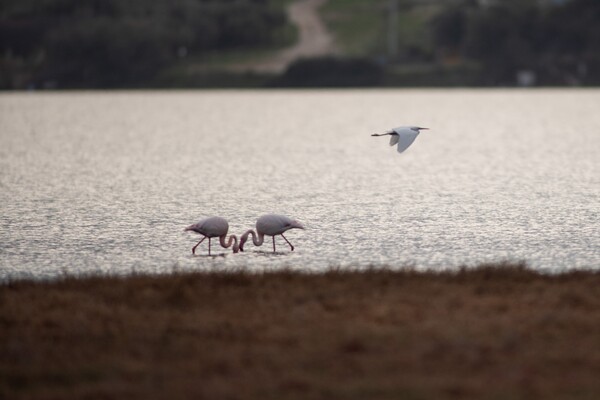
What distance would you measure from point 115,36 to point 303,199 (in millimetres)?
139748

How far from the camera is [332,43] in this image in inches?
7293

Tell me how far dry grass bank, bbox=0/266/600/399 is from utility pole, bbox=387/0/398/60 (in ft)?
519

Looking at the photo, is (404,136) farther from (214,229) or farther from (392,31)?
(392,31)

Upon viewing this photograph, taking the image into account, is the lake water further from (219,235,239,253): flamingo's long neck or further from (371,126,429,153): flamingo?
(371,126,429,153): flamingo

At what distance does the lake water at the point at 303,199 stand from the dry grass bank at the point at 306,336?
2.30m

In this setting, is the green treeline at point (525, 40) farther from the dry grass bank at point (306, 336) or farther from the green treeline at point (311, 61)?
the dry grass bank at point (306, 336)

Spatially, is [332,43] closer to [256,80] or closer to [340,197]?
[256,80]

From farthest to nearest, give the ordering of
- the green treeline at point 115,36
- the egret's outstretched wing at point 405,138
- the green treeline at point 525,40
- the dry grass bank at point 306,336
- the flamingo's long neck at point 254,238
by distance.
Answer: the green treeline at point 115,36, the green treeline at point 525,40, the flamingo's long neck at point 254,238, the egret's outstretched wing at point 405,138, the dry grass bank at point 306,336

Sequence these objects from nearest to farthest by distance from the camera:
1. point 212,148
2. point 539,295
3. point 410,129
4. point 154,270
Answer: point 539,295, point 154,270, point 410,129, point 212,148

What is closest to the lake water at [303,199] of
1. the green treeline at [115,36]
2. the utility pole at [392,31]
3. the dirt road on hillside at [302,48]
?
the green treeline at [115,36]

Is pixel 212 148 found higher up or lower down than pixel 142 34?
lower down

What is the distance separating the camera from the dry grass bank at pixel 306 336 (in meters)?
10.2

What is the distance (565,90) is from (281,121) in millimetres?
95540

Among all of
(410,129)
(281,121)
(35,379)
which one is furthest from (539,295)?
(281,121)
